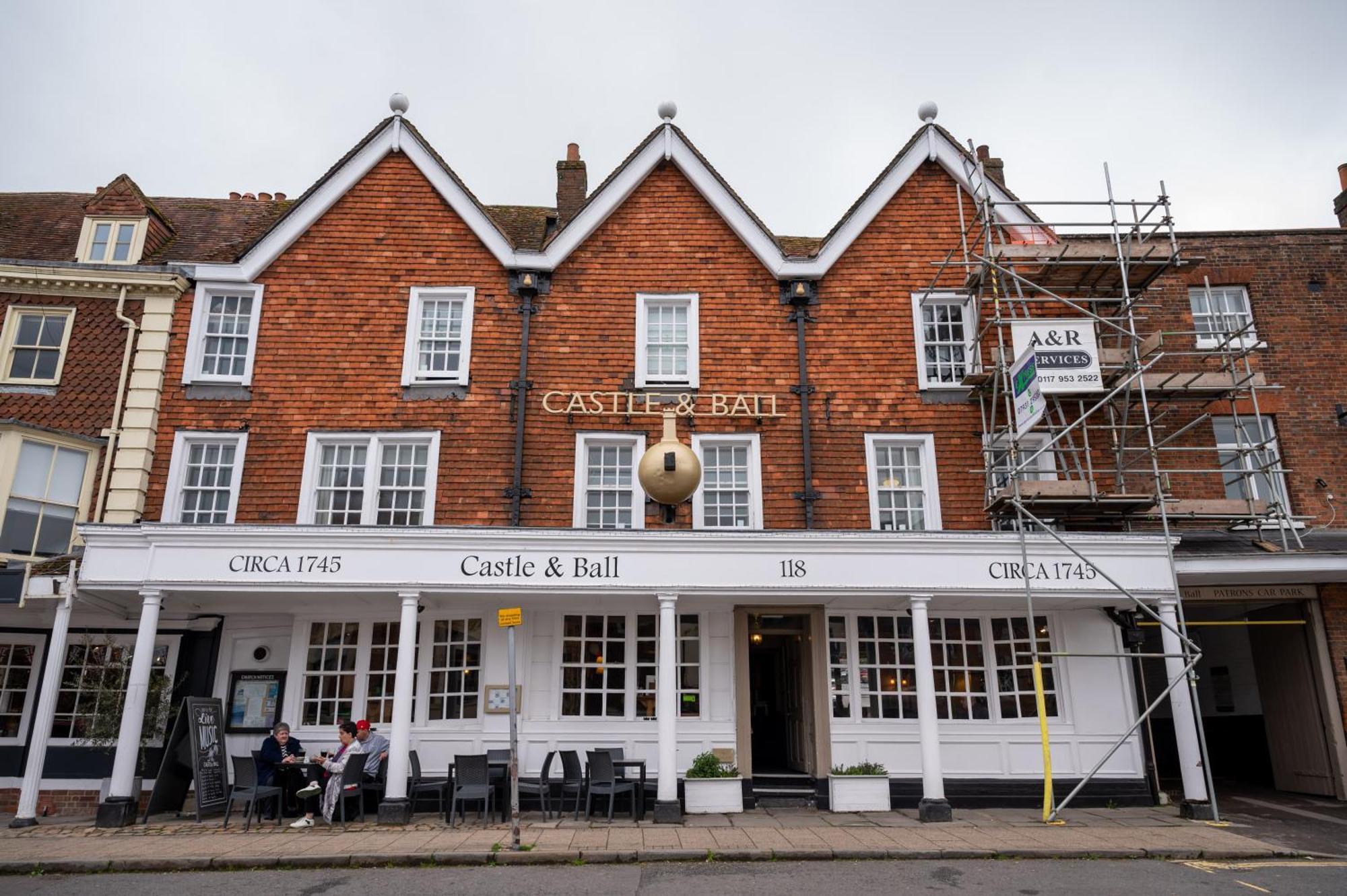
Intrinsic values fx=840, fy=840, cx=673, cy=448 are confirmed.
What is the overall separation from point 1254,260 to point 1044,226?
4835 millimetres

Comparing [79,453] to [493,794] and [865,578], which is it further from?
[865,578]

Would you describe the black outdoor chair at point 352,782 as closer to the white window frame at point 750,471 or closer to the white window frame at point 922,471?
the white window frame at point 750,471

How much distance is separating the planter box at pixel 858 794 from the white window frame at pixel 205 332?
12.1 metres

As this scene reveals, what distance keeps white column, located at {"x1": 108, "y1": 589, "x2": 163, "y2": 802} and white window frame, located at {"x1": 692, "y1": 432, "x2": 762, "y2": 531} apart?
8281 mm

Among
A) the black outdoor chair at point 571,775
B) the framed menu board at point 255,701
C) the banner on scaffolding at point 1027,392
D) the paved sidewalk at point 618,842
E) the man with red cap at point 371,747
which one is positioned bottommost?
the paved sidewalk at point 618,842

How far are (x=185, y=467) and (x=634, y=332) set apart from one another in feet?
26.9

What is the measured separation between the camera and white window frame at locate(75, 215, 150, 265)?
15875 mm

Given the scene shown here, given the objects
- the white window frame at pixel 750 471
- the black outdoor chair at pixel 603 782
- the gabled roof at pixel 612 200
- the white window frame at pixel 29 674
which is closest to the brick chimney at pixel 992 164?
the gabled roof at pixel 612 200

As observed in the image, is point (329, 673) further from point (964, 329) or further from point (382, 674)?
point (964, 329)

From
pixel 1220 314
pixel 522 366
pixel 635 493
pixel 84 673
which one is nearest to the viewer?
pixel 84 673

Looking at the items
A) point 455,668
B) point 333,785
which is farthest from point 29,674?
point 455,668

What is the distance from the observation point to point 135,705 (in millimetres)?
11875

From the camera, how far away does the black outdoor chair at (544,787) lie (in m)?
12.1

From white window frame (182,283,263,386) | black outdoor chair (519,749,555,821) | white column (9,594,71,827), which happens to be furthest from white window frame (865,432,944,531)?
white column (9,594,71,827)
